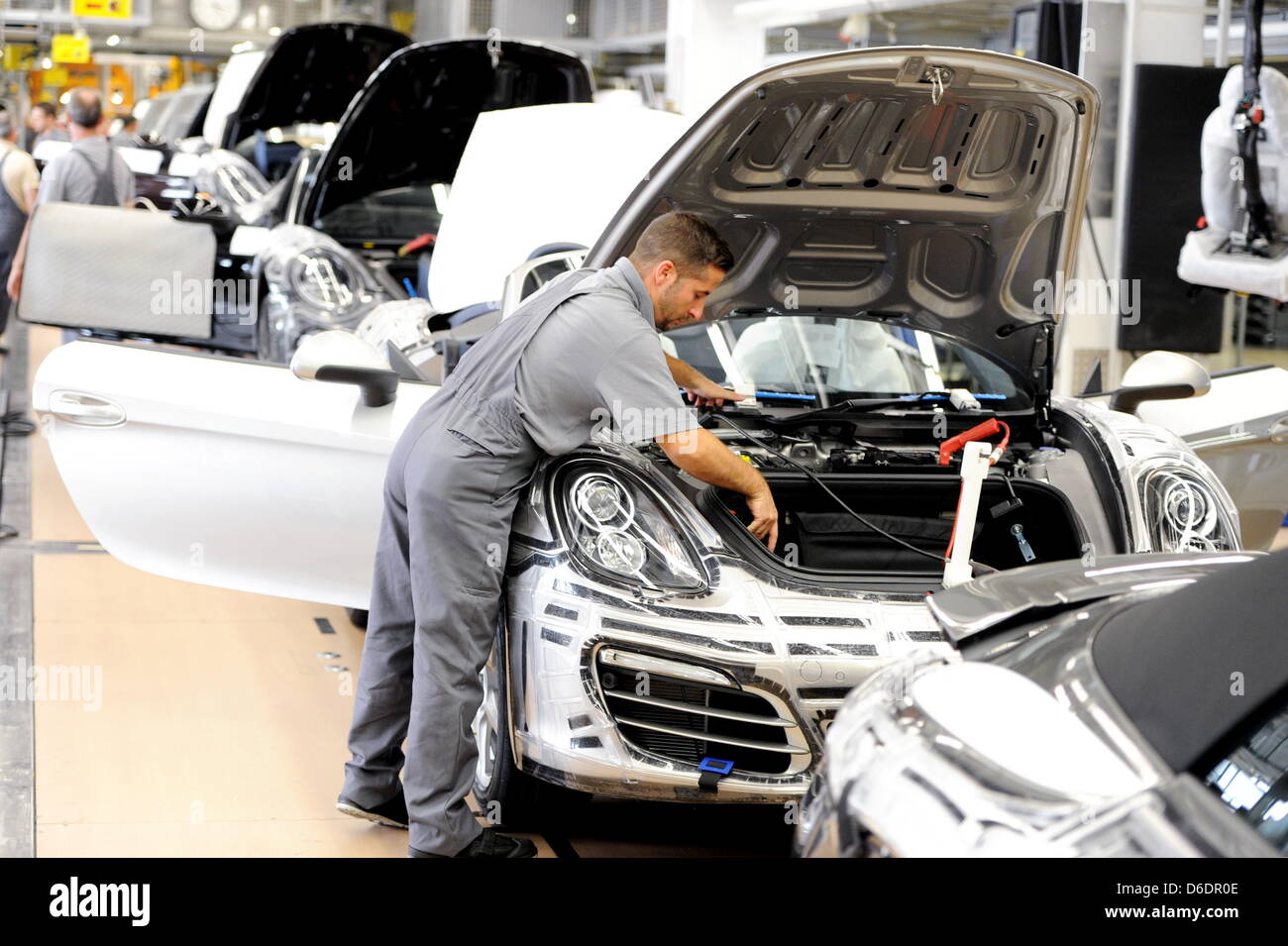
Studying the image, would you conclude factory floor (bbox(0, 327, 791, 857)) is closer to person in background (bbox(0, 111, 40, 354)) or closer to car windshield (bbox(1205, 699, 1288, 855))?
car windshield (bbox(1205, 699, 1288, 855))

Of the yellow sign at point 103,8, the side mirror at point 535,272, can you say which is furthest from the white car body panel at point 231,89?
the yellow sign at point 103,8

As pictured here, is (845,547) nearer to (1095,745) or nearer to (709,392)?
(709,392)

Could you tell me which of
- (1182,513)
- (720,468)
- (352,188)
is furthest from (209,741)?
(352,188)

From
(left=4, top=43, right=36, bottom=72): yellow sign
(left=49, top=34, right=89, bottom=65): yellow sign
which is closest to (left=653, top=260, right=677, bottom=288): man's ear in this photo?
(left=49, top=34, right=89, bottom=65): yellow sign

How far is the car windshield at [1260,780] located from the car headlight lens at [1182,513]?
1959 mm

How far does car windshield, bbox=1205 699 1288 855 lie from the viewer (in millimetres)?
1547

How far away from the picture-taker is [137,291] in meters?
5.69

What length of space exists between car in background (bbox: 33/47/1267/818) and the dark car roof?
133cm

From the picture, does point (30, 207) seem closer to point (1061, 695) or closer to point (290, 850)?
point (290, 850)

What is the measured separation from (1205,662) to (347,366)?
2621 millimetres
